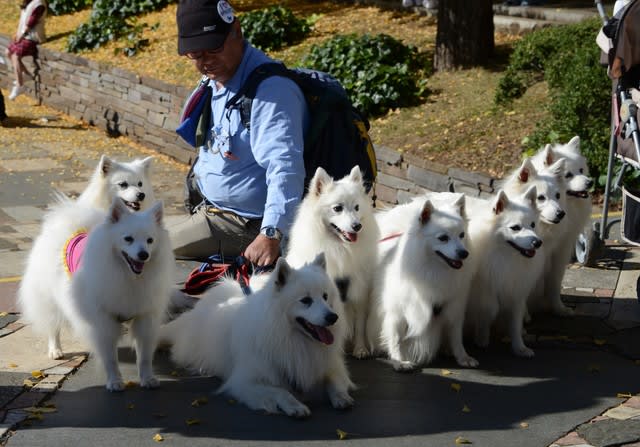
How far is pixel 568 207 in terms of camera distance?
739 cm

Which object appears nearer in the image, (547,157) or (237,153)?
(237,153)

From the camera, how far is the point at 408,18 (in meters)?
16.0

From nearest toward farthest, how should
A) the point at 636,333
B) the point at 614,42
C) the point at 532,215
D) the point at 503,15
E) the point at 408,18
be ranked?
the point at 532,215
the point at 636,333
the point at 614,42
the point at 503,15
the point at 408,18

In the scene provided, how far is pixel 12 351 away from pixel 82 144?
906 centimetres

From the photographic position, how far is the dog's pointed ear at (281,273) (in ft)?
17.6

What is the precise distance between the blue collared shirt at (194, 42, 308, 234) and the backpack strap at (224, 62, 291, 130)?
40mm

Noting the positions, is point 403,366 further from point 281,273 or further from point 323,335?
point 281,273

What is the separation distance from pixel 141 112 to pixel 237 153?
29.5ft

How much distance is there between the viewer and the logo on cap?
6.17 m

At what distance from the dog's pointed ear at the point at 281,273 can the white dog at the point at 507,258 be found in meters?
1.57

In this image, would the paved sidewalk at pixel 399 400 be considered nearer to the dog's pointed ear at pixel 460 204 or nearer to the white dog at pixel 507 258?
the white dog at pixel 507 258

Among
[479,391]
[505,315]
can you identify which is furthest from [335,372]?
[505,315]

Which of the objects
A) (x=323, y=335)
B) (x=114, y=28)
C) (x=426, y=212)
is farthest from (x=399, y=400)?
(x=114, y=28)

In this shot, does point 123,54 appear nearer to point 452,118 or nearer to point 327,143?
point 452,118
